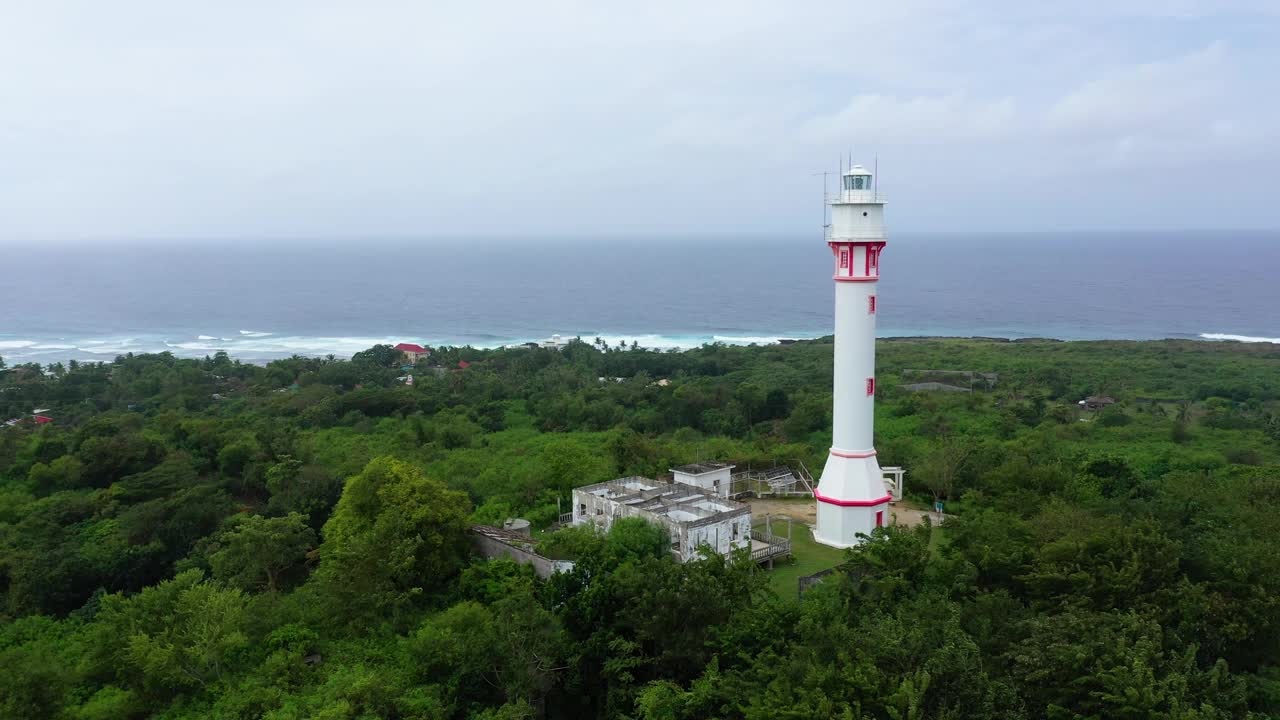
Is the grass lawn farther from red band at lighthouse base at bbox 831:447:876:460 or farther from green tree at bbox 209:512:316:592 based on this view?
green tree at bbox 209:512:316:592

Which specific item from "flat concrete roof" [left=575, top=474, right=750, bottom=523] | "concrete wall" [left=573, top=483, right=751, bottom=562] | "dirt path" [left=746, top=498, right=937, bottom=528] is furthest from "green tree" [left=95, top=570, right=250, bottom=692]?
"dirt path" [left=746, top=498, right=937, bottom=528]

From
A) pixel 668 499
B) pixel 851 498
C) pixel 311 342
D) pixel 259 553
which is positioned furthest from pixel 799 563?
pixel 311 342

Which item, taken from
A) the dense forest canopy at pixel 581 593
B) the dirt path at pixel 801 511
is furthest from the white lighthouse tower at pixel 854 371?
the dense forest canopy at pixel 581 593

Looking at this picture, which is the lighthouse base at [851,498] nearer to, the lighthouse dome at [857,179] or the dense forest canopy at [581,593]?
the dense forest canopy at [581,593]

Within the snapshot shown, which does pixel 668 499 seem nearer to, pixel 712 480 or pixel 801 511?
pixel 712 480

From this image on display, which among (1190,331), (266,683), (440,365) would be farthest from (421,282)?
(266,683)

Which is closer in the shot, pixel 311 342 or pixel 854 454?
pixel 854 454
